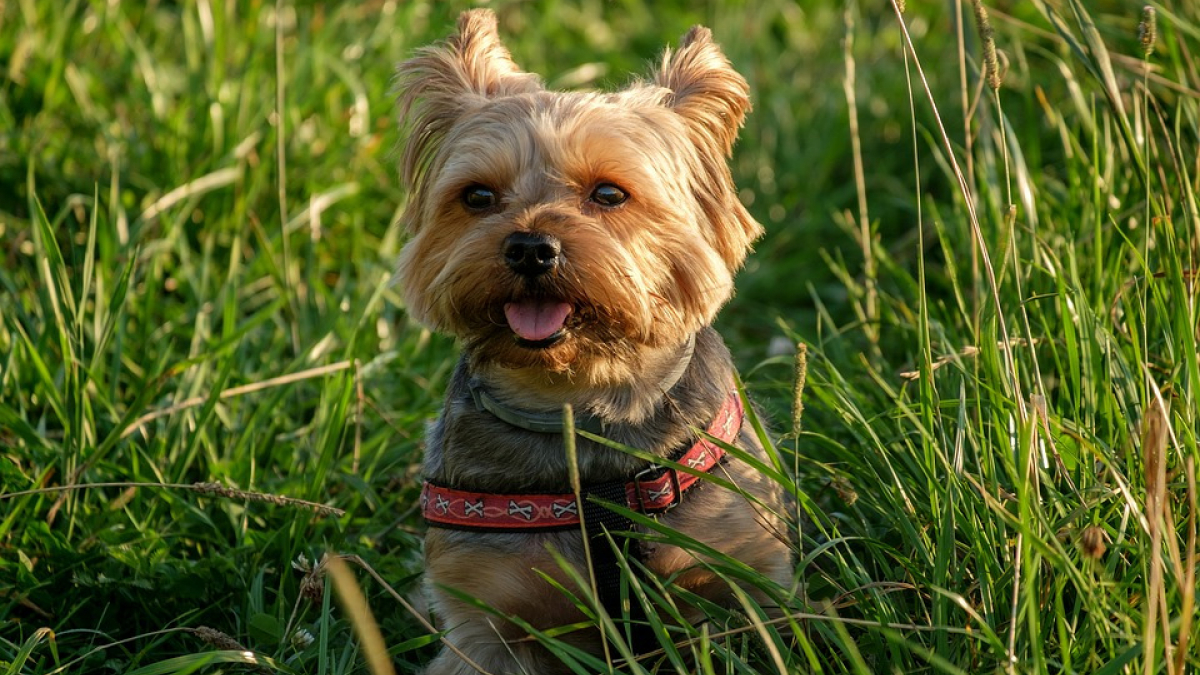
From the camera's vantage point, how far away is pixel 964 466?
3533mm

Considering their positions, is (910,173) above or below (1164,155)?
below

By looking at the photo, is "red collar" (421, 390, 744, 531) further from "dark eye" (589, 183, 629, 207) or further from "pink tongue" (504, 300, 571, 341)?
"dark eye" (589, 183, 629, 207)

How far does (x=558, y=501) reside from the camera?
11.2 feet

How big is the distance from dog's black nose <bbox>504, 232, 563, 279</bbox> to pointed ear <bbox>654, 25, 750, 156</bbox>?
30.2 inches

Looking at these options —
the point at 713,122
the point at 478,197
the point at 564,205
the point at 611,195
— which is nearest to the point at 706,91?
the point at 713,122

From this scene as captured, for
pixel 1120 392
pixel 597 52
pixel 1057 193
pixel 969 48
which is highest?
pixel 969 48

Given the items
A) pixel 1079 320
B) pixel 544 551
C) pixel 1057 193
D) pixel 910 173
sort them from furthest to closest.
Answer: pixel 910 173 < pixel 1057 193 < pixel 1079 320 < pixel 544 551

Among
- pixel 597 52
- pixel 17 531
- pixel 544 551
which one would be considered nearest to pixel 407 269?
pixel 544 551

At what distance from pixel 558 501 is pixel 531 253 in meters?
0.64

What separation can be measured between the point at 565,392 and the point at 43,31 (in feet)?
13.4

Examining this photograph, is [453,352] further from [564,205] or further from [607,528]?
[607,528]

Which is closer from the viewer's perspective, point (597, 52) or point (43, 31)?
point (43, 31)

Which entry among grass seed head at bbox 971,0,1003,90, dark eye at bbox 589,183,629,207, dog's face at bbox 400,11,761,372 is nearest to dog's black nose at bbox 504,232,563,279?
dog's face at bbox 400,11,761,372

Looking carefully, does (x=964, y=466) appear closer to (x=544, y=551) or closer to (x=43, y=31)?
(x=544, y=551)
